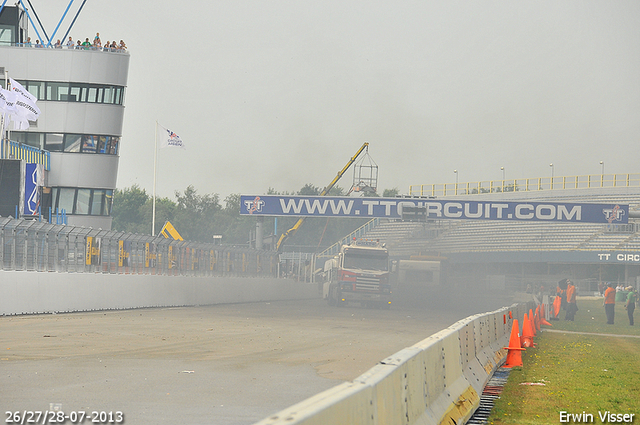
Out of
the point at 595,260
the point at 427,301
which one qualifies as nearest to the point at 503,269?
the point at 595,260

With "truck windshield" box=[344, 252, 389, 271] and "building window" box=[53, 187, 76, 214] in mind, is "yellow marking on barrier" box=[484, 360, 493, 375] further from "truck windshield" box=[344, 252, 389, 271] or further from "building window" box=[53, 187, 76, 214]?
"building window" box=[53, 187, 76, 214]

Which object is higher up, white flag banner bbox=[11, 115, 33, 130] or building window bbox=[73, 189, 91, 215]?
white flag banner bbox=[11, 115, 33, 130]

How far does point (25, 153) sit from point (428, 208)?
79.9 ft

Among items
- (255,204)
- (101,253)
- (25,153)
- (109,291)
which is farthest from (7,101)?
(255,204)

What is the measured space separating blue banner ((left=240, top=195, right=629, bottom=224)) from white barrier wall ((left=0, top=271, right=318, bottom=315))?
908cm

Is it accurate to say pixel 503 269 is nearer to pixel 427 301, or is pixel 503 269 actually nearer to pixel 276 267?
pixel 427 301

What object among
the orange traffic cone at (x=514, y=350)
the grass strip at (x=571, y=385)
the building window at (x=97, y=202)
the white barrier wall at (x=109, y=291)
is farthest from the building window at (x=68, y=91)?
the orange traffic cone at (x=514, y=350)

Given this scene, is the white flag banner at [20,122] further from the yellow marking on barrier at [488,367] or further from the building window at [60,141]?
the yellow marking on barrier at [488,367]

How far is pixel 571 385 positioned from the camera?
37.9ft

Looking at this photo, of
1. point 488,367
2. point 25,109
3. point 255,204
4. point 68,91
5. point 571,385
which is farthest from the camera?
point 255,204

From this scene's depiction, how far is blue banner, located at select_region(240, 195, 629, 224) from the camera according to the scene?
5072 cm

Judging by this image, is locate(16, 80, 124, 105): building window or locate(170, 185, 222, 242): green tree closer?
locate(16, 80, 124, 105): building window

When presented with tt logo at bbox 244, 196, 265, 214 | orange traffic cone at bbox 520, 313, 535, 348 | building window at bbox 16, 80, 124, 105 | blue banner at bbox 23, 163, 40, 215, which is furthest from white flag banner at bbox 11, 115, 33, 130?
orange traffic cone at bbox 520, 313, 535, 348

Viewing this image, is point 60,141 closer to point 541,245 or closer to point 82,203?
point 82,203
